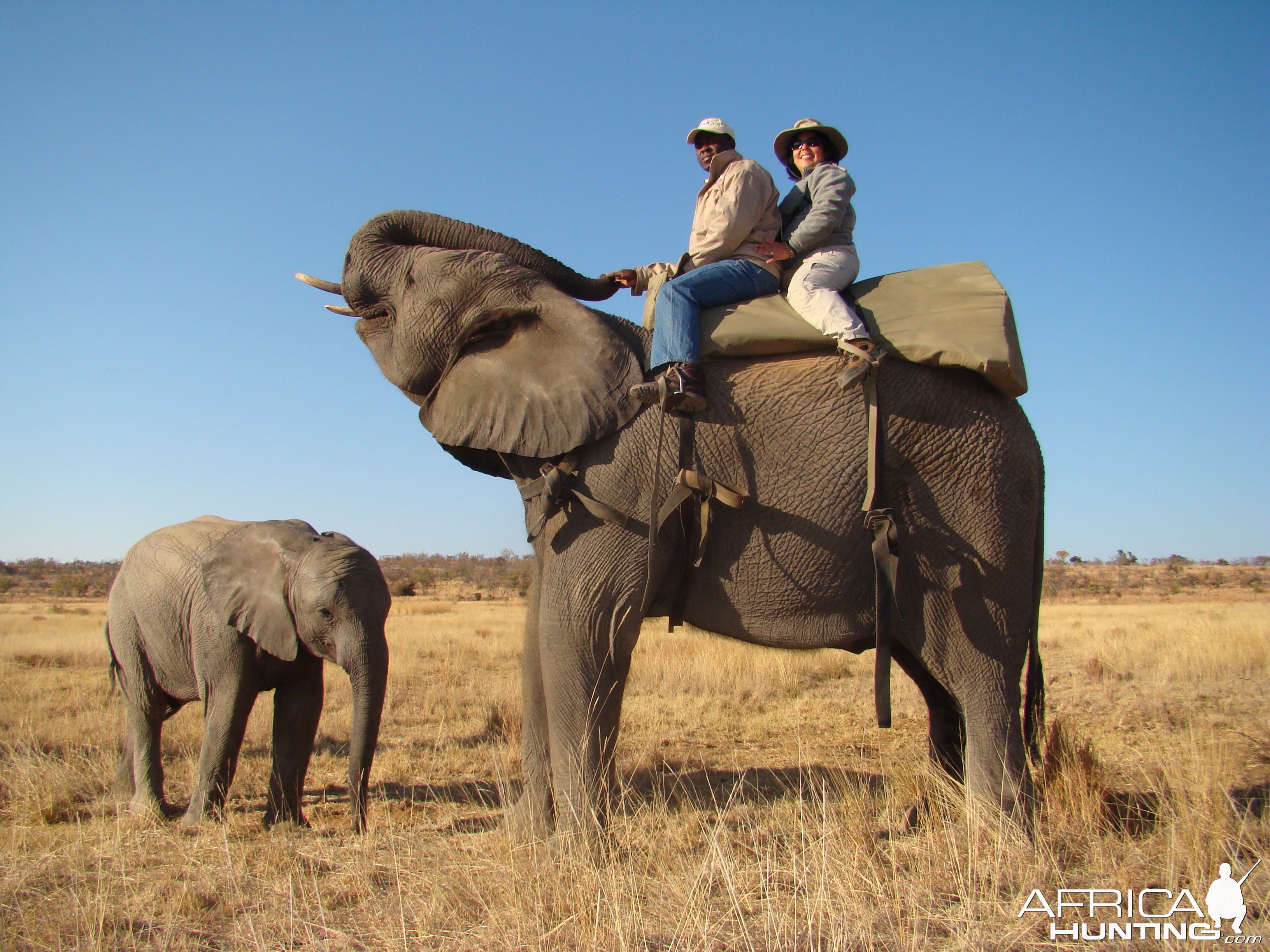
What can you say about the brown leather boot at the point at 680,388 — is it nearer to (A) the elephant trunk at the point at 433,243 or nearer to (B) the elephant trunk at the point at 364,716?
(A) the elephant trunk at the point at 433,243

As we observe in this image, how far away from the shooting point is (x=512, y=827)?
4047 millimetres

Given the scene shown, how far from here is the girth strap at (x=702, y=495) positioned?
3627mm

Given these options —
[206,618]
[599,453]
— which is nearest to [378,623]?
[206,618]

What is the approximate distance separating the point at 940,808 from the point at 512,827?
6.80 ft

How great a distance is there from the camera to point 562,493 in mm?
3834

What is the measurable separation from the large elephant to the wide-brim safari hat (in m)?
1.38

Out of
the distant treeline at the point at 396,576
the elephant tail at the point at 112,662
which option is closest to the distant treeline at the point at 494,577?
the distant treeline at the point at 396,576

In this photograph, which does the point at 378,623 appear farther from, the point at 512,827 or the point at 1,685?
the point at 1,685


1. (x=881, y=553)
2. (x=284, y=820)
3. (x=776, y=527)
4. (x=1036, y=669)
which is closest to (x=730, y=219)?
(x=776, y=527)

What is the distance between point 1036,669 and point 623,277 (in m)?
2.92

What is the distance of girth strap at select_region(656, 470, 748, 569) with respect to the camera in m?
3.63

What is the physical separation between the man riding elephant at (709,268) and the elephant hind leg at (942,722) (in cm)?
218

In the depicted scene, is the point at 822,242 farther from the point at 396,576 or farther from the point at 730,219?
the point at 396,576

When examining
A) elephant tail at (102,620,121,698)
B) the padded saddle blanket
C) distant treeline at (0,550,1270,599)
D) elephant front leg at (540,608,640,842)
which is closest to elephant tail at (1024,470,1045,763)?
the padded saddle blanket
